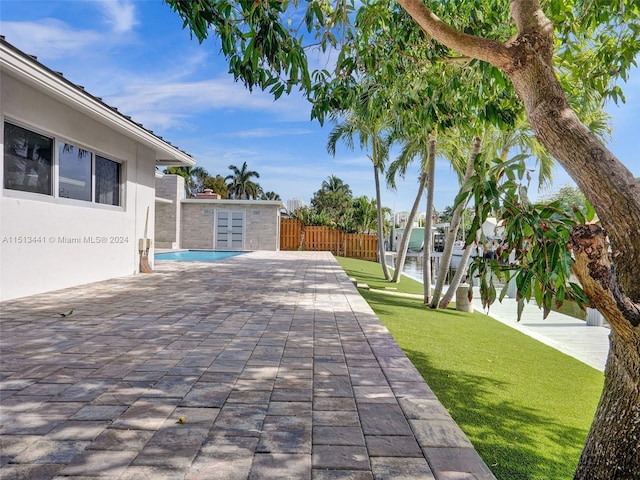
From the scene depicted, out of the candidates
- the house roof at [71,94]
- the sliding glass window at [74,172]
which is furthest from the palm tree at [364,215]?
the sliding glass window at [74,172]

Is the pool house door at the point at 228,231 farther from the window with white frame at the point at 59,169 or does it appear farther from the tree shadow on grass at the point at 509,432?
the tree shadow on grass at the point at 509,432

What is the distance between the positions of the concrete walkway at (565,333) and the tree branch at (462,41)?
4079mm

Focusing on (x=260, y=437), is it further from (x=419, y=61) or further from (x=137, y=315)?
(x=419, y=61)

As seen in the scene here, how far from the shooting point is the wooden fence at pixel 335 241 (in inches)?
1001

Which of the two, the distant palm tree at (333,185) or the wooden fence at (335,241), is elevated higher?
the distant palm tree at (333,185)

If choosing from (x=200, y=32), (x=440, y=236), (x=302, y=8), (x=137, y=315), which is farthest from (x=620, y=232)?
(x=440, y=236)

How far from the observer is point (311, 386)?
301cm

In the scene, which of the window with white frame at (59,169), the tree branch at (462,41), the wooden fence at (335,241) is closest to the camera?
the tree branch at (462,41)

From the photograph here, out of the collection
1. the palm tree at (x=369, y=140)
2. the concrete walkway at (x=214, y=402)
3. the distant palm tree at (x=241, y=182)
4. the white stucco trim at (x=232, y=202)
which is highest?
the distant palm tree at (x=241, y=182)

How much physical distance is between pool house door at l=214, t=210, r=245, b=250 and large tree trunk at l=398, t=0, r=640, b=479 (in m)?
20.9

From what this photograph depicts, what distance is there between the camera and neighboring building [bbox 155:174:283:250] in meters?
22.2

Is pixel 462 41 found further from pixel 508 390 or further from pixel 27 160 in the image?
pixel 27 160

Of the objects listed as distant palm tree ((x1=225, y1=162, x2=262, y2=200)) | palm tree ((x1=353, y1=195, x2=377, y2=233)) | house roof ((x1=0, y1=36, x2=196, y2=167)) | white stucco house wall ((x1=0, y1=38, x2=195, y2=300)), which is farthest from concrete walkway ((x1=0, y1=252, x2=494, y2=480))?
distant palm tree ((x1=225, y1=162, x2=262, y2=200))

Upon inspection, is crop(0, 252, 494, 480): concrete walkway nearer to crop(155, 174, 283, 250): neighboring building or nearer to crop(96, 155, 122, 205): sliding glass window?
crop(96, 155, 122, 205): sliding glass window
